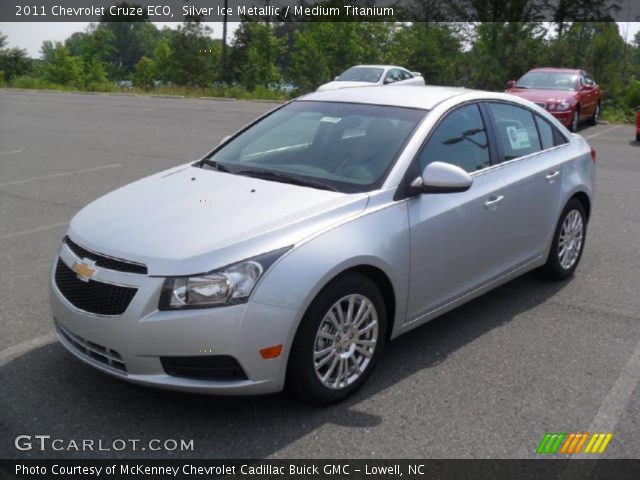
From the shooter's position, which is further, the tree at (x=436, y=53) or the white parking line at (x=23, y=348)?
the tree at (x=436, y=53)

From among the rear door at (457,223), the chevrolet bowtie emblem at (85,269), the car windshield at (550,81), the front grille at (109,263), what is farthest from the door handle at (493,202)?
the car windshield at (550,81)

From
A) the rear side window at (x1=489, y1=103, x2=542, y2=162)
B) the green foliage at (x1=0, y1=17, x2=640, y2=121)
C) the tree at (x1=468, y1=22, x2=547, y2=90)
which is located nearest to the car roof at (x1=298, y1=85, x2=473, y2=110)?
the rear side window at (x1=489, y1=103, x2=542, y2=162)

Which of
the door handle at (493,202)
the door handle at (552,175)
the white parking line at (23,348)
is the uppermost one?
the door handle at (552,175)

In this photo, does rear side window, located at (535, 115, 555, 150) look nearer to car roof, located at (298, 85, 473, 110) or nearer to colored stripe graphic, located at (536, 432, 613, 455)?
car roof, located at (298, 85, 473, 110)

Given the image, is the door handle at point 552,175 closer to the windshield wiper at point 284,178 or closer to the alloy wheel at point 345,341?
the windshield wiper at point 284,178

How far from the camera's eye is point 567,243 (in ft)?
19.9

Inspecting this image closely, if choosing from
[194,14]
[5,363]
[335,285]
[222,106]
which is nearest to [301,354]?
[335,285]

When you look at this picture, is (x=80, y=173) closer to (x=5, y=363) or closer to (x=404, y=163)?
(x=5, y=363)

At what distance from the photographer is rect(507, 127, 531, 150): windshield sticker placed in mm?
5418

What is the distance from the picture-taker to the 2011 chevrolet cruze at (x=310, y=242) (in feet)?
11.5

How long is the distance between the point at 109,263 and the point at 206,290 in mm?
573

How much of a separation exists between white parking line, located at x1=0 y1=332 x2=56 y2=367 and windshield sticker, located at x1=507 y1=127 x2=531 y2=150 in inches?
137

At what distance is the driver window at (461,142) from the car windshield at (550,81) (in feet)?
46.3

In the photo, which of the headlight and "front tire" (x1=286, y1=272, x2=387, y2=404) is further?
"front tire" (x1=286, y1=272, x2=387, y2=404)
